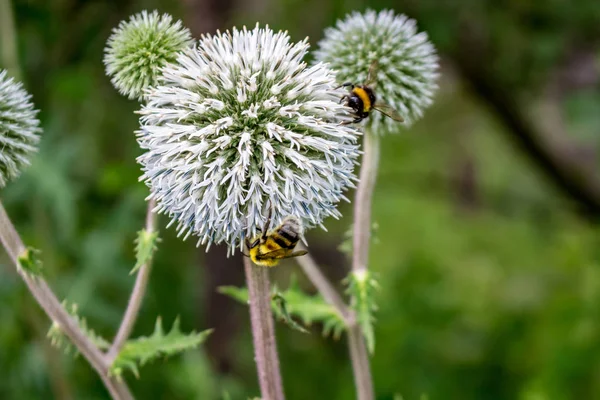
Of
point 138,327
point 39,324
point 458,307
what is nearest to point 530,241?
point 458,307

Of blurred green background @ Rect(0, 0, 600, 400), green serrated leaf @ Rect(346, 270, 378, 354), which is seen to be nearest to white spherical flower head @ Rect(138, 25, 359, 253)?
green serrated leaf @ Rect(346, 270, 378, 354)

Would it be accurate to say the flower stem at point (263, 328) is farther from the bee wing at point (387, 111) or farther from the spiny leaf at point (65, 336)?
the bee wing at point (387, 111)

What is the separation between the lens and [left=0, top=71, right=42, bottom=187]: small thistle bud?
8.43 feet

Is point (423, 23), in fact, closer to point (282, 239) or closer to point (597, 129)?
point (597, 129)

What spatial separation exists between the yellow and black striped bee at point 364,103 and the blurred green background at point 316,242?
1637 mm

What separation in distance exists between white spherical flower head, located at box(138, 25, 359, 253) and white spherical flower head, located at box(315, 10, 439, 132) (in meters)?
0.72

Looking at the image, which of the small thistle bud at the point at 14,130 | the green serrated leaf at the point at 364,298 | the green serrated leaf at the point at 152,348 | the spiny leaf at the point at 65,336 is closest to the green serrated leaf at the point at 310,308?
the green serrated leaf at the point at 364,298

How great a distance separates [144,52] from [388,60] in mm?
1124

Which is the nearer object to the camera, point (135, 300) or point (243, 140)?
point (243, 140)

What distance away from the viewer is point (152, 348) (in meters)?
2.47

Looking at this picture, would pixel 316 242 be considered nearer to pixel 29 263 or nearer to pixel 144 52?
pixel 144 52

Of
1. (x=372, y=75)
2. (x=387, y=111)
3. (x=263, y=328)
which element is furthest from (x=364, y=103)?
(x=263, y=328)

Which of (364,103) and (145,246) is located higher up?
(364,103)

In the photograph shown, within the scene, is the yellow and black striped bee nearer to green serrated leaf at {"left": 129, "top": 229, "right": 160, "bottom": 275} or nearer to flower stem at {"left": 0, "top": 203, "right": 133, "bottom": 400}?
green serrated leaf at {"left": 129, "top": 229, "right": 160, "bottom": 275}
